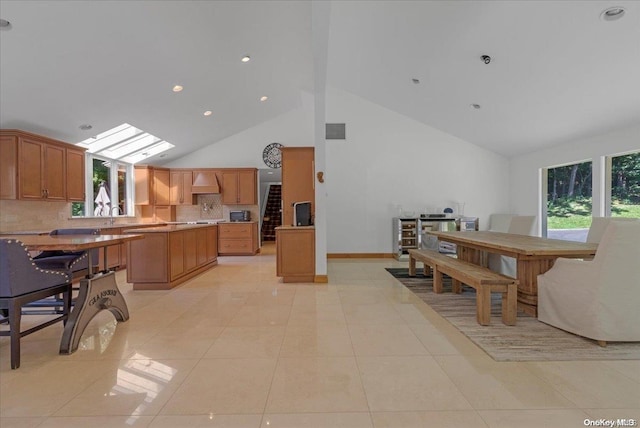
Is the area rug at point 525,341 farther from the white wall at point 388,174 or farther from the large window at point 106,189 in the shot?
the large window at point 106,189

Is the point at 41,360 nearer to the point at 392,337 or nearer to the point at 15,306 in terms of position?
the point at 15,306

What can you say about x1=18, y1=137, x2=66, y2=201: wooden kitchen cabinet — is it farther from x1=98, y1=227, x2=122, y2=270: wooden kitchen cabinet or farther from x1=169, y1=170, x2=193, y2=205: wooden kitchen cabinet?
x1=169, y1=170, x2=193, y2=205: wooden kitchen cabinet

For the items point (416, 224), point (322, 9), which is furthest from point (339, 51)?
point (416, 224)

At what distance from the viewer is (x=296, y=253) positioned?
5.01 metres

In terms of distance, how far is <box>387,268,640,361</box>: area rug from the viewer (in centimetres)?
240

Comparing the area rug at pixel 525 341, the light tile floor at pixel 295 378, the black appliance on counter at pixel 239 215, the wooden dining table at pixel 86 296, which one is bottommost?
the light tile floor at pixel 295 378

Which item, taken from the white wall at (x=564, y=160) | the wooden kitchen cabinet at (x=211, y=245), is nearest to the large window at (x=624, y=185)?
the white wall at (x=564, y=160)

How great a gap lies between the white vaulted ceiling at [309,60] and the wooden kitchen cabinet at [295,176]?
4.69 ft

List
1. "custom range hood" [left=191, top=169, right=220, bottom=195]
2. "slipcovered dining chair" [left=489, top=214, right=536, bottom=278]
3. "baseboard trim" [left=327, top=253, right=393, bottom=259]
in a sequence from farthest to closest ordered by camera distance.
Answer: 1. "custom range hood" [left=191, top=169, right=220, bottom=195]
2. "baseboard trim" [left=327, top=253, right=393, bottom=259]
3. "slipcovered dining chair" [left=489, top=214, right=536, bottom=278]

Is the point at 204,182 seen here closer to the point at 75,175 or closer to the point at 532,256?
the point at 75,175

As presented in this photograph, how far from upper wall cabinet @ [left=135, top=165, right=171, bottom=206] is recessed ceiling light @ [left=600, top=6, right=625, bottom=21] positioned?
27.2 ft

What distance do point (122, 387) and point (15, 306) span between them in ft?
3.71

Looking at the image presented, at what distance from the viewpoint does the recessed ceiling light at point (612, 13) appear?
115 inches

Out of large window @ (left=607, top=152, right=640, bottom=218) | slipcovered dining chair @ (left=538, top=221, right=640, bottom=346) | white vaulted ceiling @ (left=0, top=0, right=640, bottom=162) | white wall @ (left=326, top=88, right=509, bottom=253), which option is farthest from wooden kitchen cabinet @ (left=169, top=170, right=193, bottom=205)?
large window @ (left=607, top=152, right=640, bottom=218)
